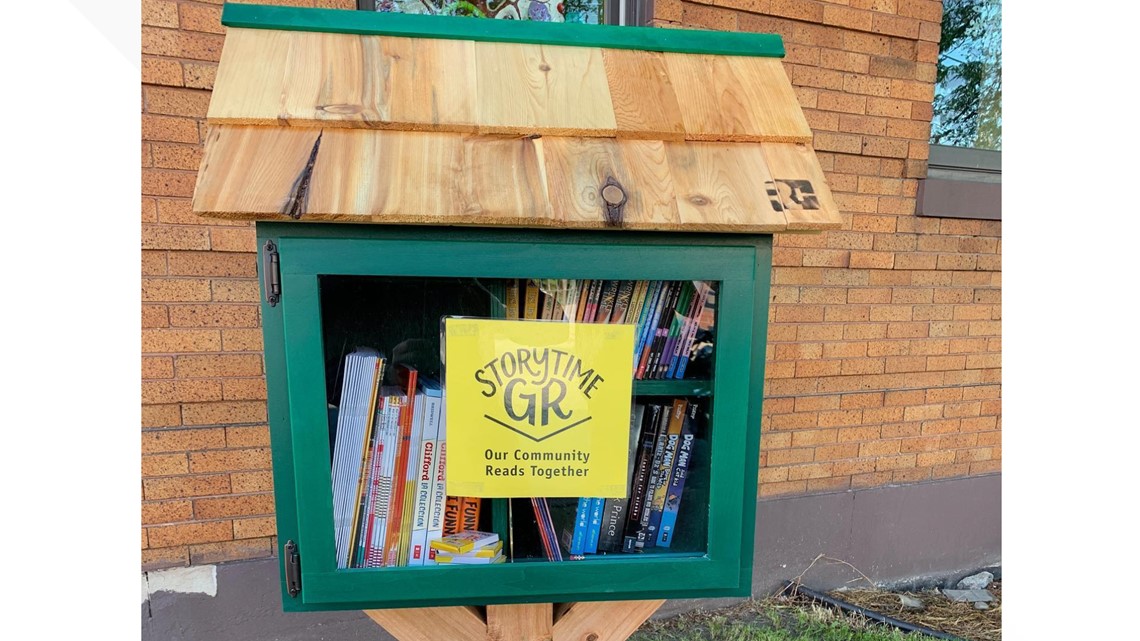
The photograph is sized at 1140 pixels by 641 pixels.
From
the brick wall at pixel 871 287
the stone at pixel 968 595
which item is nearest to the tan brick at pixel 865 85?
the brick wall at pixel 871 287

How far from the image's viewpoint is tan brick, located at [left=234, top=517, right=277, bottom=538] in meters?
2.14

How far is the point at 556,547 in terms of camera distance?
1202 millimetres

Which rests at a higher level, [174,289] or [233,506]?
[174,289]

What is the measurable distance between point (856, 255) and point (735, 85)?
1.72 meters

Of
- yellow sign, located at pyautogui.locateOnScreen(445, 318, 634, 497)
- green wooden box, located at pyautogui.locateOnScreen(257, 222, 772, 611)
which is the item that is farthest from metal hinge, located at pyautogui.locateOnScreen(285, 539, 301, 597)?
yellow sign, located at pyautogui.locateOnScreen(445, 318, 634, 497)

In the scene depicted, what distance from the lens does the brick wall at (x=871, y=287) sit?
2.43 metres

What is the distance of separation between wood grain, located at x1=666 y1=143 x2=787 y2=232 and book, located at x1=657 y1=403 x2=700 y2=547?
0.42 metres

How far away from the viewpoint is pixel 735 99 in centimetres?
113

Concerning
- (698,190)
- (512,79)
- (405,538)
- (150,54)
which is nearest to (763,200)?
(698,190)

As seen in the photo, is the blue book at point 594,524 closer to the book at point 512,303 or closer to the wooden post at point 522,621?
the wooden post at point 522,621

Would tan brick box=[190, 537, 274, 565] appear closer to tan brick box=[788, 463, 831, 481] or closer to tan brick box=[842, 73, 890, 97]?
tan brick box=[788, 463, 831, 481]

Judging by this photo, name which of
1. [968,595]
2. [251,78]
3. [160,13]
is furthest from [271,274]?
[968,595]

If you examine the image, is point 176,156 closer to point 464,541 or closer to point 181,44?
point 181,44

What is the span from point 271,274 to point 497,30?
0.63 m
